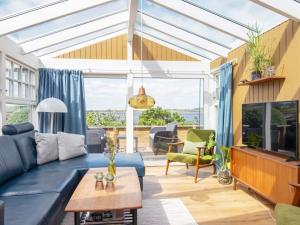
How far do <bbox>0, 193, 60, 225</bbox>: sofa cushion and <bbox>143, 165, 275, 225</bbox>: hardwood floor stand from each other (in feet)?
5.30

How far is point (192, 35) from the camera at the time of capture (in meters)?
5.63

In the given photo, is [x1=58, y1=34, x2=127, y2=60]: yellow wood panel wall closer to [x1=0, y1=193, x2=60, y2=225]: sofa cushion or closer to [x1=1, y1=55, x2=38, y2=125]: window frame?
[x1=1, y1=55, x2=38, y2=125]: window frame

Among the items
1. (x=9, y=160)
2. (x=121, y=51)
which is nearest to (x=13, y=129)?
(x=9, y=160)

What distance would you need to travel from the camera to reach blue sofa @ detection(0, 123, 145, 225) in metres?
2.16

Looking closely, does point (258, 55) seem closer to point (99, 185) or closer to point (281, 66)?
point (281, 66)

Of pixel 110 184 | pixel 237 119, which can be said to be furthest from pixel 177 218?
pixel 237 119

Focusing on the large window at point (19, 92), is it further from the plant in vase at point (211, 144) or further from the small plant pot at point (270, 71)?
the small plant pot at point (270, 71)

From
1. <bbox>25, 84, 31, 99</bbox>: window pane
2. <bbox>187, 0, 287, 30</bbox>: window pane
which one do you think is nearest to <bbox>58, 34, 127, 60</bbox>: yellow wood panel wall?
<bbox>25, 84, 31, 99</bbox>: window pane

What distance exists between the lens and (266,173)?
11.4ft

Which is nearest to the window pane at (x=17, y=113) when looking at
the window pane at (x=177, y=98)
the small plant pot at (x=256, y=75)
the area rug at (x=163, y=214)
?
the area rug at (x=163, y=214)

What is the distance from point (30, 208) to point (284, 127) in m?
2.81

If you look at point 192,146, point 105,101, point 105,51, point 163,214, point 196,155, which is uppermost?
point 105,51

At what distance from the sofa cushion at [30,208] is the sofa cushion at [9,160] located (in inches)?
22.2

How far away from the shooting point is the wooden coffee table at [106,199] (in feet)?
7.38
